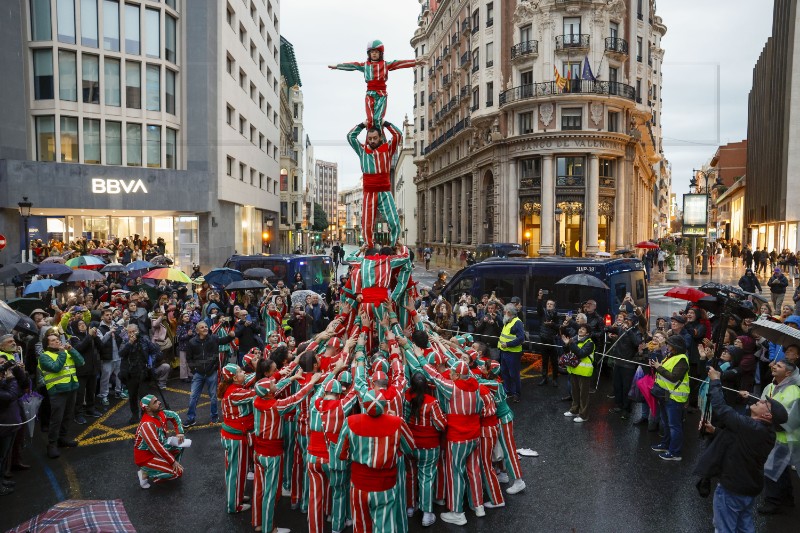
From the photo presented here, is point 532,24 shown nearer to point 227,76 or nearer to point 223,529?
point 227,76

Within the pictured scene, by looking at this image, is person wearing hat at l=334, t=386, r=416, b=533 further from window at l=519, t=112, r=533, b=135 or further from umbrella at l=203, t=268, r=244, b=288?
window at l=519, t=112, r=533, b=135

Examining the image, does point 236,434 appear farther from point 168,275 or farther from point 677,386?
point 168,275

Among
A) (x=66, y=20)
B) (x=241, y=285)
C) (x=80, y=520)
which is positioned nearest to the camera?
(x=80, y=520)

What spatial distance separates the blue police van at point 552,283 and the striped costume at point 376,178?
26.7 feet

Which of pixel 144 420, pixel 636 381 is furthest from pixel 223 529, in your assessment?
pixel 636 381

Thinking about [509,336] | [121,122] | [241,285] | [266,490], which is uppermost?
[121,122]

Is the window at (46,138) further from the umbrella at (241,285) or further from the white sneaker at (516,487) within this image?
the white sneaker at (516,487)

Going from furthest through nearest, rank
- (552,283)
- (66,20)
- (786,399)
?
(66,20)
(552,283)
(786,399)

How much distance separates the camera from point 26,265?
1641 cm

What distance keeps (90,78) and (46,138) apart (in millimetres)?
3919

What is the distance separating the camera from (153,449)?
803 centimetres

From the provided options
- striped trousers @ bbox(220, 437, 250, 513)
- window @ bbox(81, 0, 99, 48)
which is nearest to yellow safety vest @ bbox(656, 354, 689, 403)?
striped trousers @ bbox(220, 437, 250, 513)

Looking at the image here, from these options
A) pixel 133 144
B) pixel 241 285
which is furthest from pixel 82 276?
pixel 133 144

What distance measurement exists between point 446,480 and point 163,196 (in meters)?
28.6
